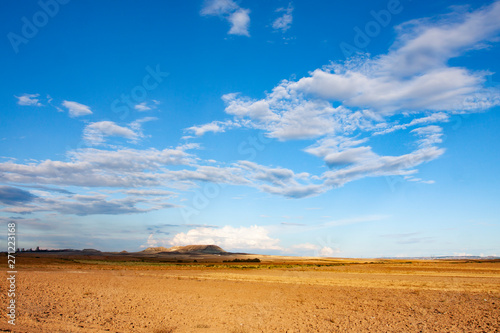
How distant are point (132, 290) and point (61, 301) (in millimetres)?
6507

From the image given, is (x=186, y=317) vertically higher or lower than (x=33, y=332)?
lower

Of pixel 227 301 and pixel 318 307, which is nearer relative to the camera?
pixel 318 307

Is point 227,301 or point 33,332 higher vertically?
point 33,332

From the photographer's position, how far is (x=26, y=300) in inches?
760

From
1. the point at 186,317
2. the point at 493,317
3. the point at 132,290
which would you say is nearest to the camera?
the point at 493,317

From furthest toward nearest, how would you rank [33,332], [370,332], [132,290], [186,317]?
[132,290] → [186,317] → [370,332] → [33,332]

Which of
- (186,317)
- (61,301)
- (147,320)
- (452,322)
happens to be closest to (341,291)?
(452,322)

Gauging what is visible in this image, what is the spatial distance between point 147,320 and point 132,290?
945cm

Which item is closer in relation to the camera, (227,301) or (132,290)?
(227,301)

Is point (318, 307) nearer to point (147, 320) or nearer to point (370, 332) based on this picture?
point (370, 332)

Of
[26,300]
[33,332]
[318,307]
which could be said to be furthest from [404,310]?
[26,300]

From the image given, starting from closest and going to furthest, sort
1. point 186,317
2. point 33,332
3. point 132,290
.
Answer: point 33,332
point 186,317
point 132,290

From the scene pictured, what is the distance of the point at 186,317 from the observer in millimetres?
18250

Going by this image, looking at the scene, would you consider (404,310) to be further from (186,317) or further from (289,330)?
(186,317)
